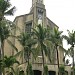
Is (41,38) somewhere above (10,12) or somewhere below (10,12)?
below

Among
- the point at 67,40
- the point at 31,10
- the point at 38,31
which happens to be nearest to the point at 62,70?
the point at 67,40

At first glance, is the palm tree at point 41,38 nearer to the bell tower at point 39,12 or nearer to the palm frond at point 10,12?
the palm frond at point 10,12

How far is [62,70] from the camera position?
1928 inches

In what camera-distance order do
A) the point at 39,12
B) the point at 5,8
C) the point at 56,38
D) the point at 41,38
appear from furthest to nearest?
1. the point at 39,12
2. the point at 56,38
3. the point at 41,38
4. the point at 5,8

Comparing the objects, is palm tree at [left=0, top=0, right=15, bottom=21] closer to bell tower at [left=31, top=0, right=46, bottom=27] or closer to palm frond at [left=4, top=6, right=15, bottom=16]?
palm frond at [left=4, top=6, right=15, bottom=16]

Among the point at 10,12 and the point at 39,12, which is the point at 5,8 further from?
the point at 39,12

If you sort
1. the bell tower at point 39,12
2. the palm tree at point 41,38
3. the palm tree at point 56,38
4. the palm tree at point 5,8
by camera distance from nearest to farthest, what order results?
1. the palm tree at point 5,8
2. the palm tree at point 41,38
3. the palm tree at point 56,38
4. the bell tower at point 39,12

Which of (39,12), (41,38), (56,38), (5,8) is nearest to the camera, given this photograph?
(5,8)

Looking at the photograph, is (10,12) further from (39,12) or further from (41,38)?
(39,12)

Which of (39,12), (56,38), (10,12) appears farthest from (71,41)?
(39,12)

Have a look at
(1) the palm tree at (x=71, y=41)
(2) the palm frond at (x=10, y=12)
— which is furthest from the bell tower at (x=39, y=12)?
(2) the palm frond at (x=10, y=12)

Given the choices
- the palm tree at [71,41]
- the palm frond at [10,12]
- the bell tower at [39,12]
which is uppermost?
the bell tower at [39,12]

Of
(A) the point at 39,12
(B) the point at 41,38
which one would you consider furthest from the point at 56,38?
(A) the point at 39,12

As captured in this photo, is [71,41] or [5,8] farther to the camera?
[71,41]
